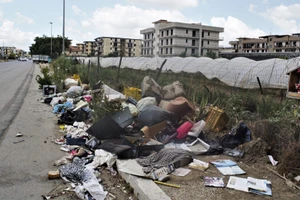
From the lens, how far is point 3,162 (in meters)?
4.36

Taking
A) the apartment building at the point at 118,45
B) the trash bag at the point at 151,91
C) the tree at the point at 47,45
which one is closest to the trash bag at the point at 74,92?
the trash bag at the point at 151,91

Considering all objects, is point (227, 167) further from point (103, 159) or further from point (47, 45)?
point (47, 45)

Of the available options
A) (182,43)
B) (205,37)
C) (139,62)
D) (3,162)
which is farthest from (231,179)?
(205,37)

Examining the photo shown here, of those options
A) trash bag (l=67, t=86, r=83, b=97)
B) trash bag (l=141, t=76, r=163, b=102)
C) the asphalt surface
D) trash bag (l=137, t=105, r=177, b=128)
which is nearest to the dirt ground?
the asphalt surface

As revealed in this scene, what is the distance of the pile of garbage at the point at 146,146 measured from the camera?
12.0 ft

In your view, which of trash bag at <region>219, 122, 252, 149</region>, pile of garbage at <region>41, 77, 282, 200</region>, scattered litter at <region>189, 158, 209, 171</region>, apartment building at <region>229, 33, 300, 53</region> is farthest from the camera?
apartment building at <region>229, 33, 300, 53</region>

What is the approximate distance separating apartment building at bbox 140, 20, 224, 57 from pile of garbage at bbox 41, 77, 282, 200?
239 ft

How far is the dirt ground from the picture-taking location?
10.4 ft

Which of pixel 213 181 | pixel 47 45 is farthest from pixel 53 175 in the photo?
pixel 47 45

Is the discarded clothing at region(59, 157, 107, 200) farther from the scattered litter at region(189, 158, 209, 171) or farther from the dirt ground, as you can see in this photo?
the scattered litter at region(189, 158, 209, 171)

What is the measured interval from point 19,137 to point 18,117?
214cm

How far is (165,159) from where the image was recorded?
410cm

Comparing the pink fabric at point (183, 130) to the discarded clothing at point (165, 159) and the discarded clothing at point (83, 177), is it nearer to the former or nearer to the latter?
the discarded clothing at point (165, 159)

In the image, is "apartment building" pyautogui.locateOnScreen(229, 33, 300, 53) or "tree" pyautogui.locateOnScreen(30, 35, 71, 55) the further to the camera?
"apartment building" pyautogui.locateOnScreen(229, 33, 300, 53)
